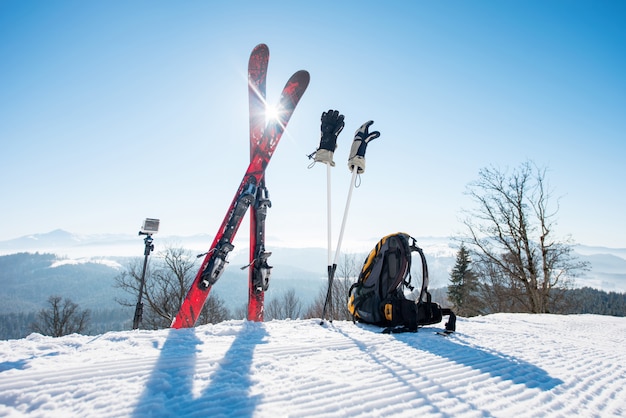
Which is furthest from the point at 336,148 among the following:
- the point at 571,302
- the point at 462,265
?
the point at 462,265

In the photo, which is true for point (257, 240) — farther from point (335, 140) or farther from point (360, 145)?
point (360, 145)

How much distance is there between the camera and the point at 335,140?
4016 millimetres

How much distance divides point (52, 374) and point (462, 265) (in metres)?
26.7

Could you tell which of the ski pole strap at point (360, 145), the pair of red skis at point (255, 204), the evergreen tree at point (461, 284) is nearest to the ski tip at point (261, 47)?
the pair of red skis at point (255, 204)

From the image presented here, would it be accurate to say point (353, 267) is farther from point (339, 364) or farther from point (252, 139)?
point (339, 364)

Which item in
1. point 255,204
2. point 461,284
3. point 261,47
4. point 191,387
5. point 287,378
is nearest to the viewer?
point 191,387

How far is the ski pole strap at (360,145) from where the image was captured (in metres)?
3.94

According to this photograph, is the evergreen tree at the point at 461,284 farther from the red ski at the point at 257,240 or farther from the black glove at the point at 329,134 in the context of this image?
the black glove at the point at 329,134

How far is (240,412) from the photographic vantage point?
1.17 metres

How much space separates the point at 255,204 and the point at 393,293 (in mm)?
2690

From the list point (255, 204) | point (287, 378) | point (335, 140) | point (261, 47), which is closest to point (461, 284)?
point (255, 204)

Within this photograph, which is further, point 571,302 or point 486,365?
point 571,302

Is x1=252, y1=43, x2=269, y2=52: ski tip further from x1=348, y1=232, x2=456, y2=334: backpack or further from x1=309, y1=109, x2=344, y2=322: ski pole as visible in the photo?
x1=348, y1=232, x2=456, y2=334: backpack

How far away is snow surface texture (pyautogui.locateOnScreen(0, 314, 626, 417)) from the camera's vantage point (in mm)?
1203
